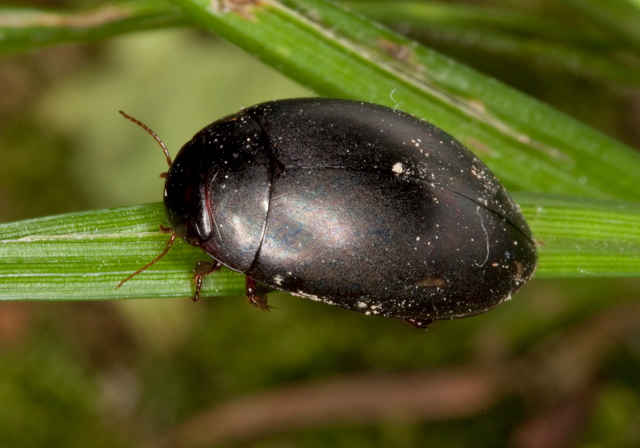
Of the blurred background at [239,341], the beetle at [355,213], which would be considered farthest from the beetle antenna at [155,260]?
the blurred background at [239,341]

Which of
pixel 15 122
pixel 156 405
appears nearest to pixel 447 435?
pixel 156 405

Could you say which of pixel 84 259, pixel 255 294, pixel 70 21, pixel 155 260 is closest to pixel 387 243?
pixel 255 294

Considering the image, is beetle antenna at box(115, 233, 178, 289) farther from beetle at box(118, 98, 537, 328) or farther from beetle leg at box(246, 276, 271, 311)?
beetle leg at box(246, 276, 271, 311)

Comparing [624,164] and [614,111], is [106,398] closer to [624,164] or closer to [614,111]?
[624,164]

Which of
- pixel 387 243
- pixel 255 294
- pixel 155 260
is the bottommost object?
pixel 255 294

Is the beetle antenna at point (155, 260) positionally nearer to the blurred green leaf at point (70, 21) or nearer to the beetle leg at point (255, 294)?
the beetle leg at point (255, 294)

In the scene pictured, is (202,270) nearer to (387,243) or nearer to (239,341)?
(387,243)
